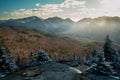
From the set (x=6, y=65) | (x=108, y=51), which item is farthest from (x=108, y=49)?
(x=6, y=65)

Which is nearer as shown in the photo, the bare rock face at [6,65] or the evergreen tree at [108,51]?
the bare rock face at [6,65]

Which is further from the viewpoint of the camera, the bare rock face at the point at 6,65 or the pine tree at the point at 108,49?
the pine tree at the point at 108,49

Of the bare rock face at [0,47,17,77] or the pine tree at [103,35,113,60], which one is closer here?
the bare rock face at [0,47,17,77]

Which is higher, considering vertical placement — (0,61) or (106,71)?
(0,61)

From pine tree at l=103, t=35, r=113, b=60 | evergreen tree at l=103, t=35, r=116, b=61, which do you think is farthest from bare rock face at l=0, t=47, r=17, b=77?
pine tree at l=103, t=35, r=113, b=60

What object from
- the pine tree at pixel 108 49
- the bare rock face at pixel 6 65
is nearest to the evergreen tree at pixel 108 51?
the pine tree at pixel 108 49

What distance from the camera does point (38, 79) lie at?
41.7 m

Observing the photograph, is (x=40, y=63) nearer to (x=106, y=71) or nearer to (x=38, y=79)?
(x=38, y=79)

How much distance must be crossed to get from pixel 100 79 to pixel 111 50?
1826 cm

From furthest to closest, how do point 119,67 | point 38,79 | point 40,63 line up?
point 40,63
point 119,67
point 38,79

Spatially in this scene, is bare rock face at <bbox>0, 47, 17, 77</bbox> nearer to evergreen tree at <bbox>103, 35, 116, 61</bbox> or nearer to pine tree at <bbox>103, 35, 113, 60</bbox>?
evergreen tree at <bbox>103, 35, 116, 61</bbox>

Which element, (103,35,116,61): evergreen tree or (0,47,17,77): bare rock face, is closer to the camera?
(0,47,17,77): bare rock face

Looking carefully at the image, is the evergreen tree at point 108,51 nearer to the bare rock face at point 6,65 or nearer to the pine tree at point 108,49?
the pine tree at point 108,49

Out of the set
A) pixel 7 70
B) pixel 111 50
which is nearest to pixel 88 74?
pixel 111 50
